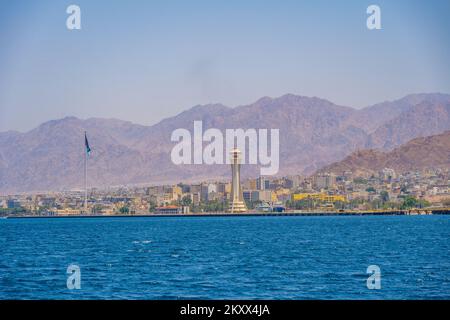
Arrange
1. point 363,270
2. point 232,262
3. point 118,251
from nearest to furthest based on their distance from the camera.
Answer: point 363,270 < point 232,262 < point 118,251

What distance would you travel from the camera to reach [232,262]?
62.9 m

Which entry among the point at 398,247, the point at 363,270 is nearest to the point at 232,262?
the point at 363,270

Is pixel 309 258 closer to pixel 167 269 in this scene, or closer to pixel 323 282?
pixel 167 269

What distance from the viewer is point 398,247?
267ft

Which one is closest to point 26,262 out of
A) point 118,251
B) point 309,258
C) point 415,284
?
point 118,251

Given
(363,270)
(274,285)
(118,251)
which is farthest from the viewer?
(118,251)

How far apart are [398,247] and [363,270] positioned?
26.5 m

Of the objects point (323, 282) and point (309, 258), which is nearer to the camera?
point (323, 282)
